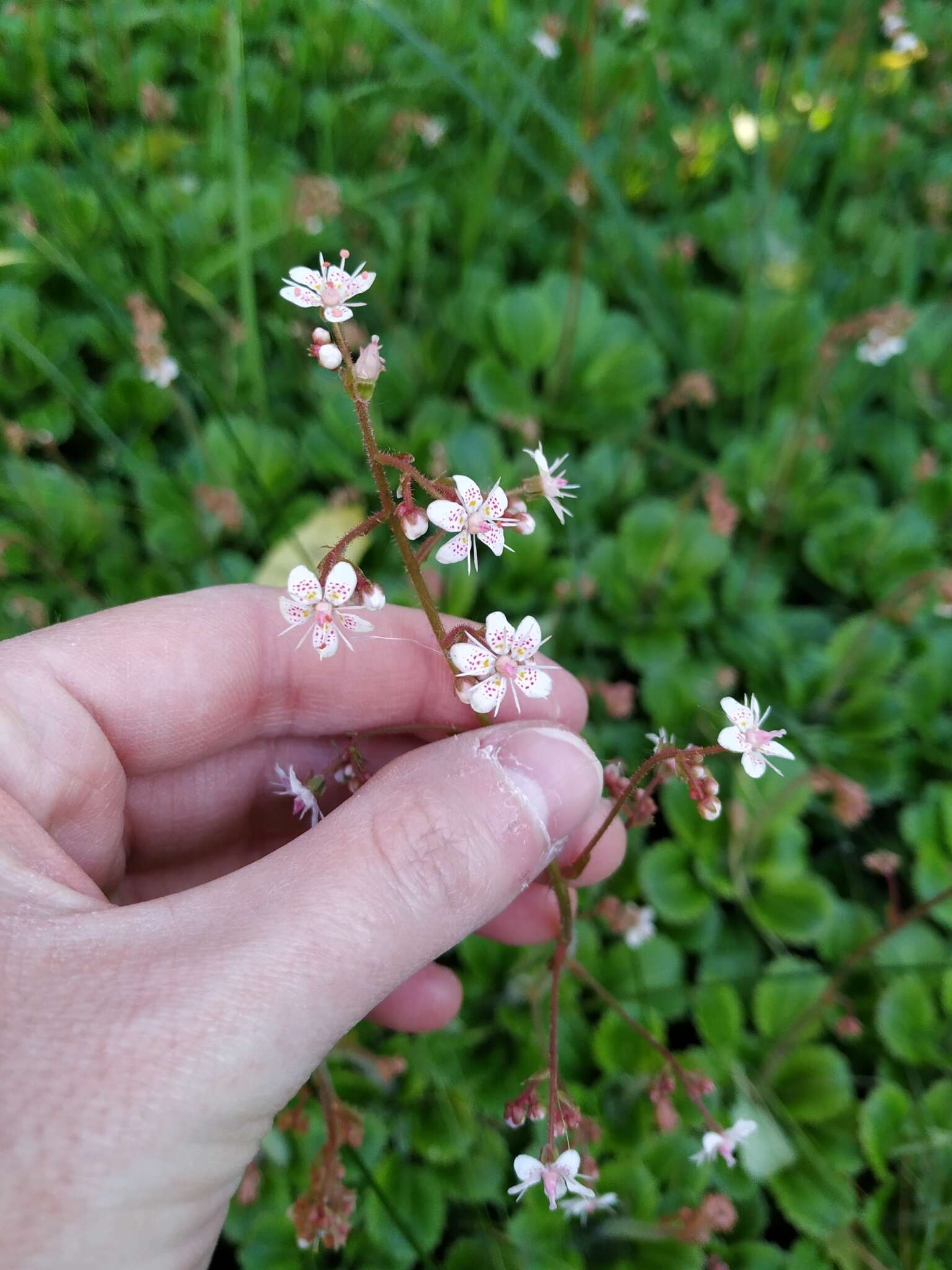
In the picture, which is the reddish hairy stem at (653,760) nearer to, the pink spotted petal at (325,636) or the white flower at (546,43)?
the pink spotted petal at (325,636)

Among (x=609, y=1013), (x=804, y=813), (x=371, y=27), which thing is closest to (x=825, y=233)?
(x=371, y=27)

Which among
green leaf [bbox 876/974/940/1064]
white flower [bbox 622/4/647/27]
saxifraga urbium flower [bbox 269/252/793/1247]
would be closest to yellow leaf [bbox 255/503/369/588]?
saxifraga urbium flower [bbox 269/252/793/1247]

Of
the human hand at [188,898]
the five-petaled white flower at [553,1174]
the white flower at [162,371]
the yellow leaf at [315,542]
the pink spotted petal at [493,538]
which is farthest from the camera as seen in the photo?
the yellow leaf at [315,542]

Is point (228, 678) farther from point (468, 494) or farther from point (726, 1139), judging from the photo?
point (726, 1139)

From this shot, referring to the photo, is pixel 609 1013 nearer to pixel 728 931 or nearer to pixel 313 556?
pixel 728 931

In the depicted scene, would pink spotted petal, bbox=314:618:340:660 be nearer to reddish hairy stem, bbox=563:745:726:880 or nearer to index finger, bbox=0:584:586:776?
index finger, bbox=0:584:586:776

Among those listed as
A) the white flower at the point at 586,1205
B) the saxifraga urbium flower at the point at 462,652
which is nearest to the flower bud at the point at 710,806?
the saxifraga urbium flower at the point at 462,652

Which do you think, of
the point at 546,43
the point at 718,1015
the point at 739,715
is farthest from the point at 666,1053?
the point at 546,43
